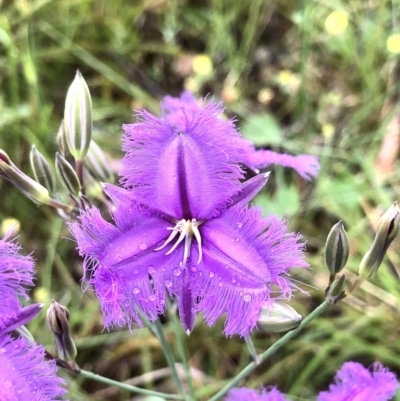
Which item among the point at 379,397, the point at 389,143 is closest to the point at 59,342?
the point at 379,397

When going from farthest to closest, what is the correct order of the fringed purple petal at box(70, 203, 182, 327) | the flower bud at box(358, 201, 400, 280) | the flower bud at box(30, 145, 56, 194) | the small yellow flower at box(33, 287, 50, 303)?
the small yellow flower at box(33, 287, 50, 303)
the flower bud at box(30, 145, 56, 194)
the flower bud at box(358, 201, 400, 280)
the fringed purple petal at box(70, 203, 182, 327)

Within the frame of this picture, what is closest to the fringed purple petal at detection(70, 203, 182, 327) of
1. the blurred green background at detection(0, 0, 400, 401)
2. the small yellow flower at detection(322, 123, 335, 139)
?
the blurred green background at detection(0, 0, 400, 401)

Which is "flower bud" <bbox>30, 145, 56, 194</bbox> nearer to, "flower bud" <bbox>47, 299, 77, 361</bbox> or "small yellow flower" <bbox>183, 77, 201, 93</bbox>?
"flower bud" <bbox>47, 299, 77, 361</bbox>

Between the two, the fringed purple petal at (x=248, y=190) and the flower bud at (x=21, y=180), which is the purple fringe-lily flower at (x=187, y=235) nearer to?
the fringed purple petal at (x=248, y=190)

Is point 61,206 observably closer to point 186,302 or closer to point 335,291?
point 186,302

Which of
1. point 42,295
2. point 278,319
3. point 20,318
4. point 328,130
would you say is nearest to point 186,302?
A: point 278,319

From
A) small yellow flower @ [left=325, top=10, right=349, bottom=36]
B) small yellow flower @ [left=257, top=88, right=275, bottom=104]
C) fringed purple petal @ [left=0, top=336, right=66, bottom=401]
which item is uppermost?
small yellow flower @ [left=325, top=10, right=349, bottom=36]

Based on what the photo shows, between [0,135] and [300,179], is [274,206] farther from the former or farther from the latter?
[0,135]
